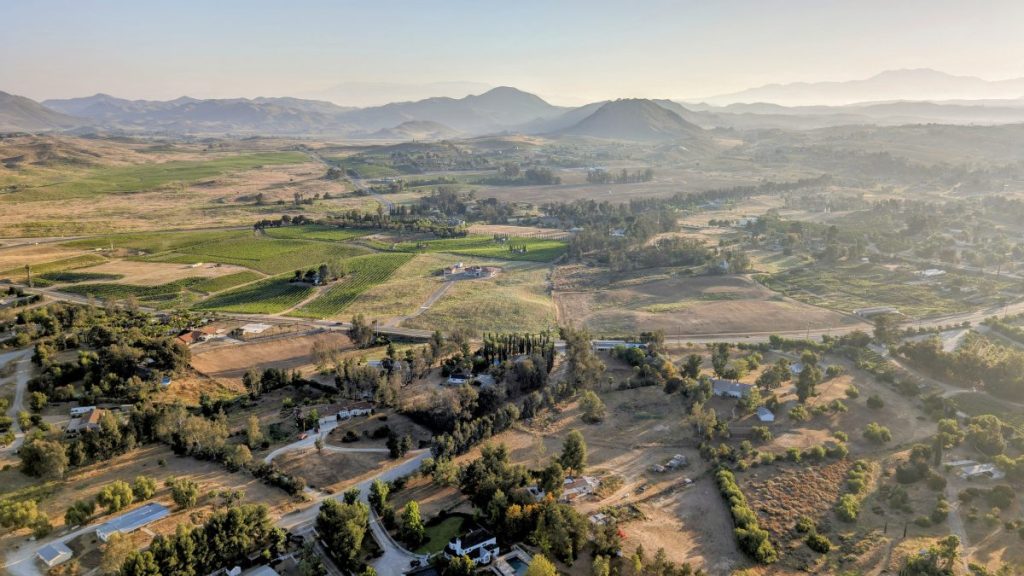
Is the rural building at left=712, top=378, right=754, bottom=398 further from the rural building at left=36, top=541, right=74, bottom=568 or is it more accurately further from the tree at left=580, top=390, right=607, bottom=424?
the rural building at left=36, top=541, right=74, bottom=568

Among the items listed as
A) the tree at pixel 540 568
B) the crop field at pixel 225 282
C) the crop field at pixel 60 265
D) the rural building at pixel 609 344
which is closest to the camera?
the tree at pixel 540 568

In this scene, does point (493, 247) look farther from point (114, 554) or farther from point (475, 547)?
point (114, 554)

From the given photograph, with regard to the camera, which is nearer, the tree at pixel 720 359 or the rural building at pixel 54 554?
the rural building at pixel 54 554

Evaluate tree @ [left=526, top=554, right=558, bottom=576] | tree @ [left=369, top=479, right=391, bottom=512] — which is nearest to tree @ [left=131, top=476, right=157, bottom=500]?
tree @ [left=369, top=479, right=391, bottom=512]

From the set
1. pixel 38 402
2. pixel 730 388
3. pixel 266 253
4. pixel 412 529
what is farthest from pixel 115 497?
pixel 266 253

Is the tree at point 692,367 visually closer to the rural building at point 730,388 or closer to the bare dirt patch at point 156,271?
the rural building at point 730,388

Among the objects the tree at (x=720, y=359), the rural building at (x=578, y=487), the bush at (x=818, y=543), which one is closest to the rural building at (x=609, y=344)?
the tree at (x=720, y=359)
